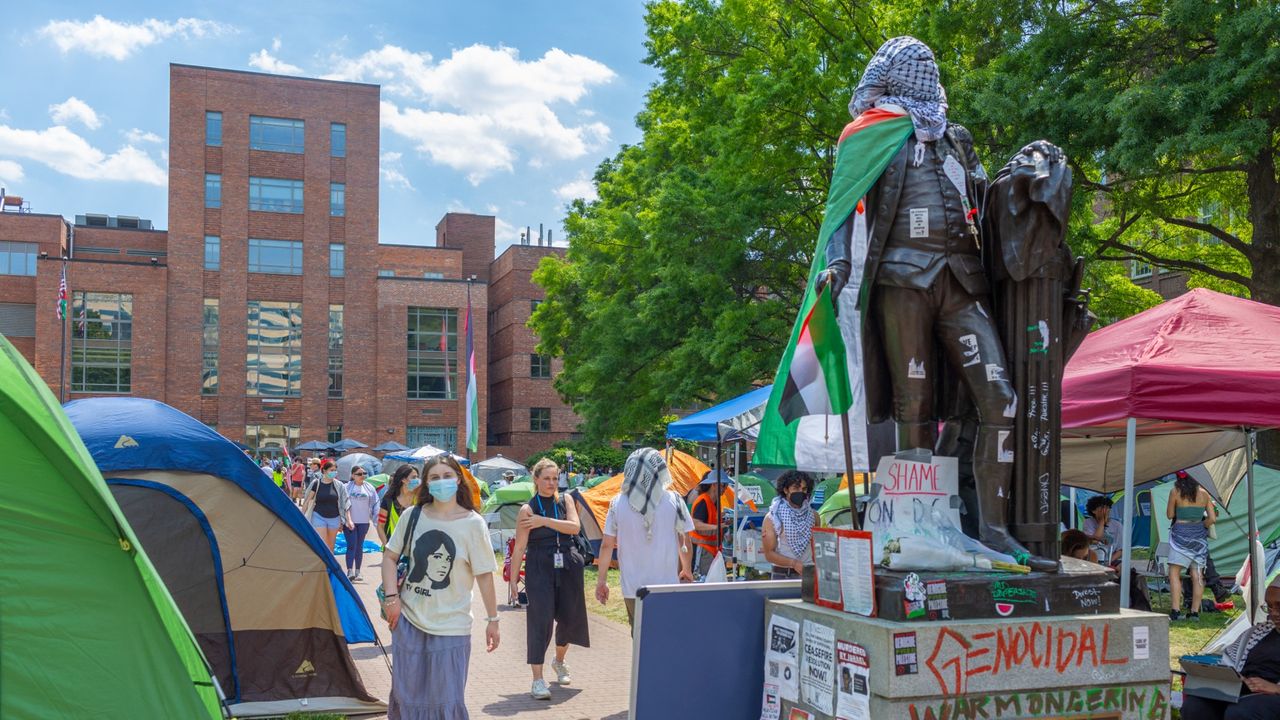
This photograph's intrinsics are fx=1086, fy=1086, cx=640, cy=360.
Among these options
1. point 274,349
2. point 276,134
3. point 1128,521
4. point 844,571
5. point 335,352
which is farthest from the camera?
point 335,352

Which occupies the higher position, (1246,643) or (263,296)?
(263,296)

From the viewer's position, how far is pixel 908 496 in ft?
14.7

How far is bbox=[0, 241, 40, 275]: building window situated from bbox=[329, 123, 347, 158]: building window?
64.1ft

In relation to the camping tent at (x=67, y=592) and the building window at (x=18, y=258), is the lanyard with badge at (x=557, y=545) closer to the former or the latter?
the camping tent at (x=67, y=592)

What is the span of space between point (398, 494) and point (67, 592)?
8.60m

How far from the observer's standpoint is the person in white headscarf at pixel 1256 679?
5.87 meters

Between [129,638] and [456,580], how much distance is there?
1.96 metres

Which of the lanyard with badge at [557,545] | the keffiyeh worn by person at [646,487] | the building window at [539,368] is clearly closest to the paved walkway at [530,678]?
the lanyard with badge at [557,545]

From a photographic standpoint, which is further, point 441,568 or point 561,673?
point 561,673

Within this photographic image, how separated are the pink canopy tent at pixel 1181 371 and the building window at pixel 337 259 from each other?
208 feet

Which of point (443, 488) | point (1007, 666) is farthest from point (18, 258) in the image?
point (1007, 666)

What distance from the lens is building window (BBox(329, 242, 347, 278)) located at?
6675cm

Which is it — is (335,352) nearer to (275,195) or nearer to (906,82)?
(275,195)

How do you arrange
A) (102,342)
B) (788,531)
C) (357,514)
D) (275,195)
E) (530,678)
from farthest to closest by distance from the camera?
(275,195)
(102,342)
(357,514)
(788,531)
(530,678)
